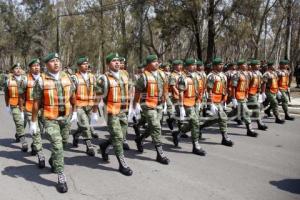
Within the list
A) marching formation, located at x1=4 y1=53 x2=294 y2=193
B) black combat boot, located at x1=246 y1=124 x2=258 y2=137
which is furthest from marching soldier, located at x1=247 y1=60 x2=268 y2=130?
black combat boot, located at x1=246 y1=124 x2=258 y2=137

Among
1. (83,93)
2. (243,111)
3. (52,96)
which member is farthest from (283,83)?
(52,96)

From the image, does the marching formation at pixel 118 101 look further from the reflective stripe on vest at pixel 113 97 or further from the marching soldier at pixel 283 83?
the marching soldier at pixel 283 83

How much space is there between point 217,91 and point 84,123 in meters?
2.99

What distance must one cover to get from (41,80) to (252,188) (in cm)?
352

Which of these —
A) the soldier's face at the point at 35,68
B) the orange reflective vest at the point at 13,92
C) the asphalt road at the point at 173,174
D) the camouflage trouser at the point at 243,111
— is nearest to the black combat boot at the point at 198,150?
the asphalt road at the point at 173,174

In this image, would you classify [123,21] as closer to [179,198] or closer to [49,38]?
[49,38]

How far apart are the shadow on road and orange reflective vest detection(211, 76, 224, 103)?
10.4 ft

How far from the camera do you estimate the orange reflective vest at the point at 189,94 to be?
29.8 ft

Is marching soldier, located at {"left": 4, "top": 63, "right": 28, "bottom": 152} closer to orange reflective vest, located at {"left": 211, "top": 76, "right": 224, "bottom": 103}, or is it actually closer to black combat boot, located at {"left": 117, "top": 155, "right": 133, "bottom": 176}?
black combat boot, located at {"left": 117, "top": 155, "right": 133, "bottom": 176}

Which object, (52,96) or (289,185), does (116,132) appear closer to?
(52,96)

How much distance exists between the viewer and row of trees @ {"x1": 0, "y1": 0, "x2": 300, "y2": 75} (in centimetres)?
2628

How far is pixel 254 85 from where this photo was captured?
11.6 meters

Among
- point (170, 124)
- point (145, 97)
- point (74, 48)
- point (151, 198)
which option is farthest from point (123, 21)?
point (151, 198)

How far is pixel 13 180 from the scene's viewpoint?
22.9 feet
